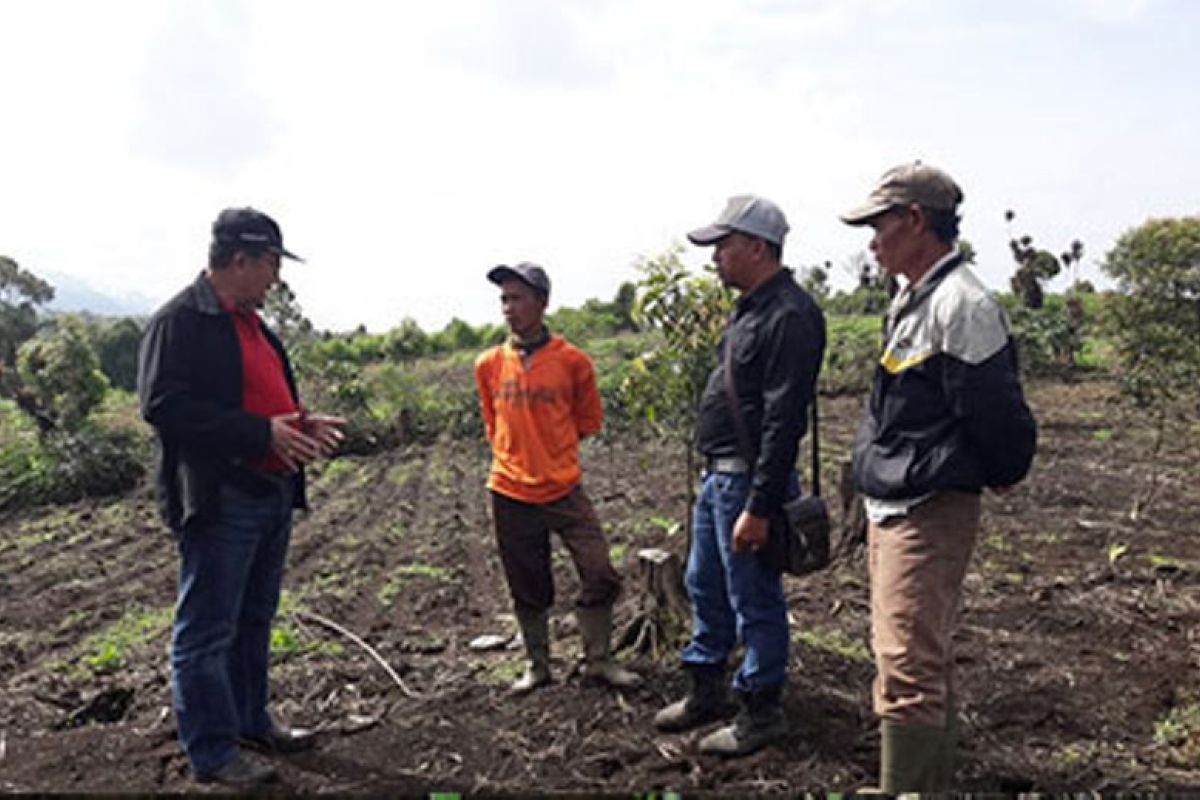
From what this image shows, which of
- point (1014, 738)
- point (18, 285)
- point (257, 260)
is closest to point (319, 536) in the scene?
point (257, 260)

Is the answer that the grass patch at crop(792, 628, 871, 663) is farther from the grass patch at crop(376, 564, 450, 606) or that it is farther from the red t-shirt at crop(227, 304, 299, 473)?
the grass patch at crop(376, 564, 450, 606)

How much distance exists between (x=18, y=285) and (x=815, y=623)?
36.3 meters

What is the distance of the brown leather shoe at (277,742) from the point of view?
12.8 feet

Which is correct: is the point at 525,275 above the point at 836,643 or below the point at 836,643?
above

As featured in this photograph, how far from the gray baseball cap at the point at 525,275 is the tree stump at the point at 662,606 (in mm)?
1451

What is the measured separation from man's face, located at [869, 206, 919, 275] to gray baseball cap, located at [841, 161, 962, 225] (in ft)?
0.10

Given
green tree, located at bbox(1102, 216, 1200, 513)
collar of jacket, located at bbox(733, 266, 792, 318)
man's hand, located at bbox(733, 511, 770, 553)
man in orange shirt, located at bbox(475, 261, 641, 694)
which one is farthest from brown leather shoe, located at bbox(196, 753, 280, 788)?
green tree, located at bbox(1102, 216, 1200, 513)

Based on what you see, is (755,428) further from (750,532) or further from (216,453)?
(216,453)

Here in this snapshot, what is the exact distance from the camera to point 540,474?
4383 millimetres

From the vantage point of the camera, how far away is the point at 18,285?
1358 inches

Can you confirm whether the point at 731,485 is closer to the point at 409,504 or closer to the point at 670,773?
the point at 670,773

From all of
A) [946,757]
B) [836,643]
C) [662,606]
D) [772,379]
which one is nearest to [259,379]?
[772,379]

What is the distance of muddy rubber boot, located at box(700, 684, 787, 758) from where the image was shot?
361 cm

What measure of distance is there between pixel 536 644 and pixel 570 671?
28 cm
